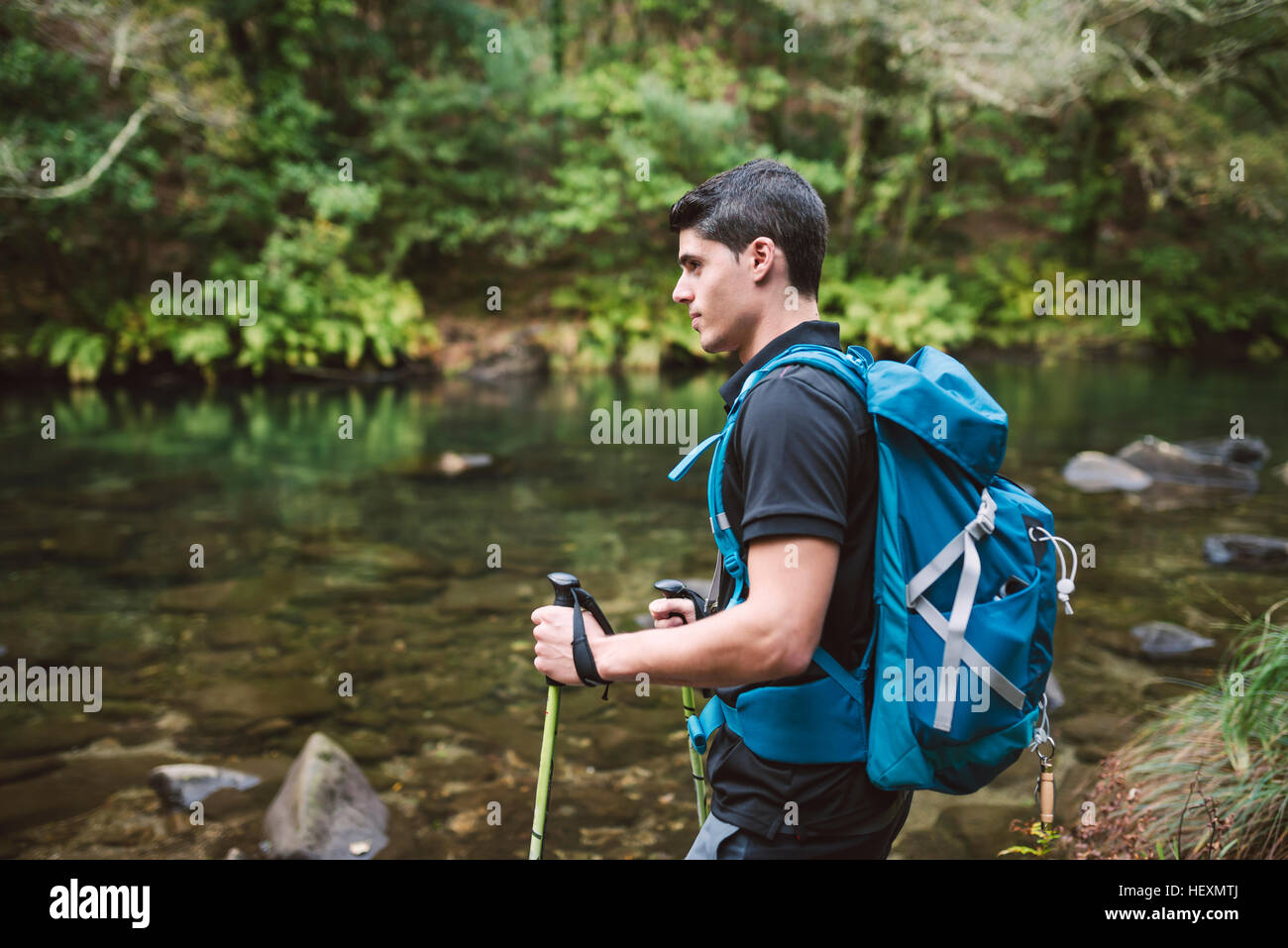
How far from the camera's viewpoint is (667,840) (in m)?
4.16

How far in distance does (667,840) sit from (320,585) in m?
4.32

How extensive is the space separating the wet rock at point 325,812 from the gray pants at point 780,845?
104 inches

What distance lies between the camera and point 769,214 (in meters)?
1.81

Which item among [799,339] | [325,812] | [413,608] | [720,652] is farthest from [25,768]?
[799,339]

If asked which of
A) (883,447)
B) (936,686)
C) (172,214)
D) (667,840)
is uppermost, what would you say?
(172,214)

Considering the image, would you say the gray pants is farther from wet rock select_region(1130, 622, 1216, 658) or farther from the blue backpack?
wet rock select_region(1130, 622, 1216, 658)

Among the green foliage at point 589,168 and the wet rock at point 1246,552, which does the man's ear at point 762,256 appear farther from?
the green foliage at point 589,168

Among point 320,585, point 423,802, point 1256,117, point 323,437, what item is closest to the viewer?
point 423,802

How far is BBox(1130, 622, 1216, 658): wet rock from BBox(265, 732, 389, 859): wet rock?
476 cm

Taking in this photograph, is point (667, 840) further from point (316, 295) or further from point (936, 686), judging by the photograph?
point (316, 295)

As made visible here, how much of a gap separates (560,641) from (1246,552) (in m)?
7.97

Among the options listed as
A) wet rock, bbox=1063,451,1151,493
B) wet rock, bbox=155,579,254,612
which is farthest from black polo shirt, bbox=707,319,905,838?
wet rock, bbox=1063,451,1151,493

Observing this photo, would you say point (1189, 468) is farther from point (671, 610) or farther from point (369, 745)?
point (671, 610)
